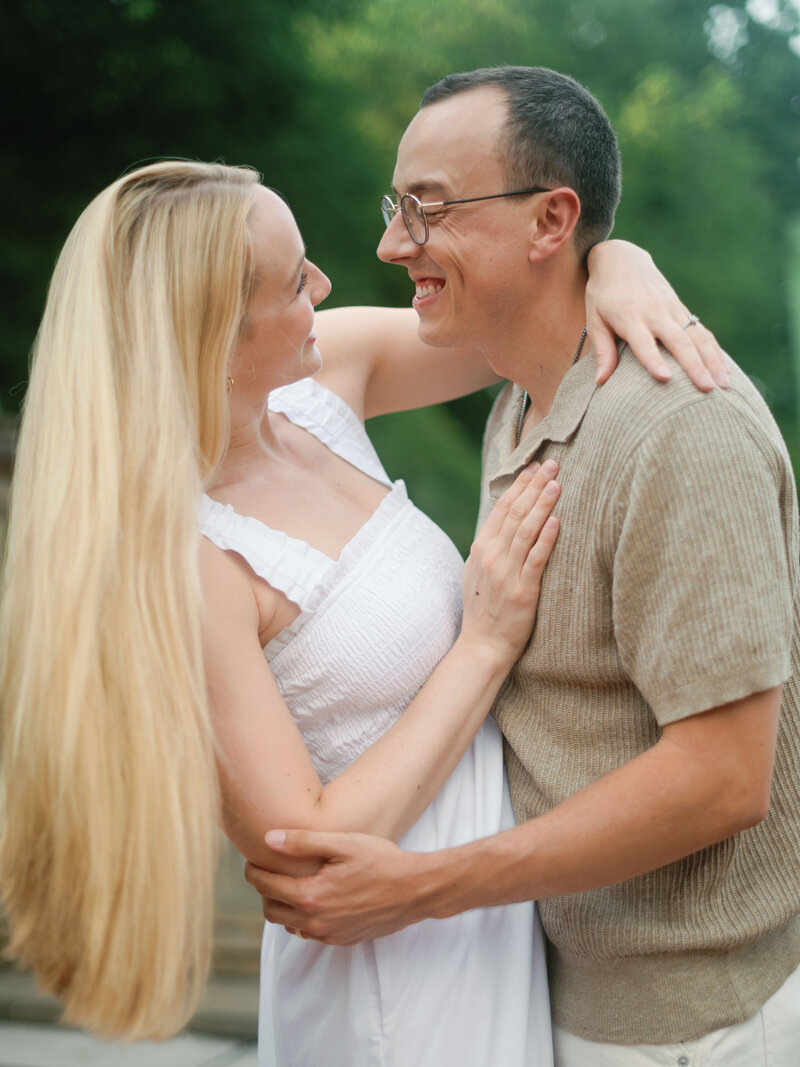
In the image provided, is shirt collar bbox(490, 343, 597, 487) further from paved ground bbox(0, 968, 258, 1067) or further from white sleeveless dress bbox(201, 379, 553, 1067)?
paved ground bbox(0, 968, 258, 1067)

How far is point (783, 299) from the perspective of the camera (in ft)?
8.87

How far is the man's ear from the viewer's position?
51.4 inches

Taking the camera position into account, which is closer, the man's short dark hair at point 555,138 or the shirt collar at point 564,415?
the shirt collar at point 564,415

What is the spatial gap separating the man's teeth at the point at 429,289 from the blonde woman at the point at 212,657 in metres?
0.14

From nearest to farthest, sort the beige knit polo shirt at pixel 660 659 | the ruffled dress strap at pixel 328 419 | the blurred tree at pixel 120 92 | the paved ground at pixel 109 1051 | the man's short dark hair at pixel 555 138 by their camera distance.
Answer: the beige knit polo shirt at pixel 660 659 < the man's short dark hair at pixel 555 138 < the ruffled dress strap at pixel 328 419 < the blurred tree at pixel 120 92 < the paved ground at pixel 109 1051

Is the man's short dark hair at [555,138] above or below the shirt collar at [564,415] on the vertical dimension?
above

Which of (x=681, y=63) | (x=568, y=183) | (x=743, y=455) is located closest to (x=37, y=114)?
(x=681, y=63)

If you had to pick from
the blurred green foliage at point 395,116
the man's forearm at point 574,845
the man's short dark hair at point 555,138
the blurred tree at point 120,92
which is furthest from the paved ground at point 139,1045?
the man's short dark hair at point 555,138

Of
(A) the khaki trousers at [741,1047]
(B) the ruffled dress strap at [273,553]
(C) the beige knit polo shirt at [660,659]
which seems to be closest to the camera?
(C) the beige knit polo shirt at [660,659]

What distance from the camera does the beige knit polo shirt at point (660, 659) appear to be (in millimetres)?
968

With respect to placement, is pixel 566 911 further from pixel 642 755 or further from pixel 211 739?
pixel 211 739

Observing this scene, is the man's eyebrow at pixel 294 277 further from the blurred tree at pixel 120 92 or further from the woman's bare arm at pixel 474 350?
the blurred tree at pixel 120 92

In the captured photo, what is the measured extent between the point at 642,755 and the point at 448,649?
1.08 feet

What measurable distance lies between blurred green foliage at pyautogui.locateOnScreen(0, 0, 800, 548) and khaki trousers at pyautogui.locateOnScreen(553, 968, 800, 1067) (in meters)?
1.69
